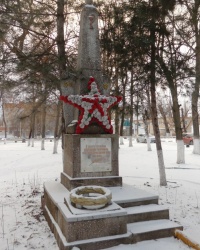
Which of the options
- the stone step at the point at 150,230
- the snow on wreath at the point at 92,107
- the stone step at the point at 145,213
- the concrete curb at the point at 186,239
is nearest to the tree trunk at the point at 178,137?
the snow on wreath at the point at 92,107

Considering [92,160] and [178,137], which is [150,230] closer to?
[92,160]

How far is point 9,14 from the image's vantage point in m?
8.15

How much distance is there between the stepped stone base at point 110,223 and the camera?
356 centimetres

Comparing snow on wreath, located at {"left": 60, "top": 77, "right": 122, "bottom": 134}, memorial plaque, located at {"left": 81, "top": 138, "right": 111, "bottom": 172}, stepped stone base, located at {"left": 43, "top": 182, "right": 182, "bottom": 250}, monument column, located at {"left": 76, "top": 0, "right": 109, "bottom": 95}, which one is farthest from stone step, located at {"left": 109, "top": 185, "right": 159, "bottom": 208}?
monument column, located at {"left": 76, "top": 0, "right": 109, "bottom": 95}

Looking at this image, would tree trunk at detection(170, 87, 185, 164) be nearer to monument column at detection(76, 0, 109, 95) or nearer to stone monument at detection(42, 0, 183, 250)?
monument column at detection(76, 0, 109, 95)

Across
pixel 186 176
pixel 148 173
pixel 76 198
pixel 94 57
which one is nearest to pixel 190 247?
pixel 76 198

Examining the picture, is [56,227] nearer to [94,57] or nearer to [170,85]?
[94,57]

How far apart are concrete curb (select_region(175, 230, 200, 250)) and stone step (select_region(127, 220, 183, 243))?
0.12 meters

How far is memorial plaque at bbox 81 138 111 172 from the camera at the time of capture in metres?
5.28

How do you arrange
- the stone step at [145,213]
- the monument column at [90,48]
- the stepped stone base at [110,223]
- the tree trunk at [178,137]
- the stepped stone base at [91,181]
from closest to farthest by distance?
the stepped stone base at [110,223] < the stone step at [145,213] < the stepped stone base at [91,181] < the monument column at [90,48] < the tree trunk at [178,137]

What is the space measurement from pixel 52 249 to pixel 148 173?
702 cm

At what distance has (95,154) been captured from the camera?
5.38 m

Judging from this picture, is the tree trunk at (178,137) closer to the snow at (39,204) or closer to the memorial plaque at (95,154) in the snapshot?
the snow at (39,204)

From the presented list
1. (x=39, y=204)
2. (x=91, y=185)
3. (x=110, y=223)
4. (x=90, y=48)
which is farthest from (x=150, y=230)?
(x=90, y=48)
